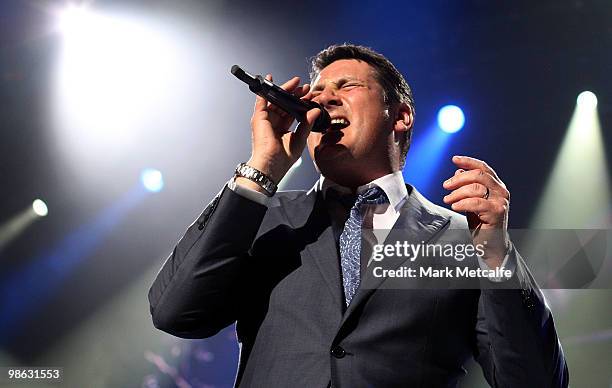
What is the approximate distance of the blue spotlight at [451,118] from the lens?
4043 millimetres

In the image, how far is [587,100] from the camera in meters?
4.12

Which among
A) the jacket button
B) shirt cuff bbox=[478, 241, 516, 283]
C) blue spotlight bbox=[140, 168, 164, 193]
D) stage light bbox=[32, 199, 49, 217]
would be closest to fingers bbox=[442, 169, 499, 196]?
shirt cuff bbox=[478, 241, 516, 283]

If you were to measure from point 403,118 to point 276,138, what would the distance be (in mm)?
532

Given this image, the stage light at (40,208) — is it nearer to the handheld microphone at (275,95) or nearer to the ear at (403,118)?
the ear at (403,118)

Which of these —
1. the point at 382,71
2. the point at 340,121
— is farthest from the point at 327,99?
the point at 382,71

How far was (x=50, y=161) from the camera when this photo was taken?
4.82 meters

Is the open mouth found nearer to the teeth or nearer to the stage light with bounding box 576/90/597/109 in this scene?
the teeth

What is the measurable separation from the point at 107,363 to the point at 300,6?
2.96 m

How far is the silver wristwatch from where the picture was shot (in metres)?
1.34

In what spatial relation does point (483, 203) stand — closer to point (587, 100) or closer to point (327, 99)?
point (327, 99)

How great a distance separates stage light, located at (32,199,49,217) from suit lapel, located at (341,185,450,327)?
4.07 meters

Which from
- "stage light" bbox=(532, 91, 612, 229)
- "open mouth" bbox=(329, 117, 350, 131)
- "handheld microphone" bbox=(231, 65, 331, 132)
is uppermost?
"stage light" bbox=(532, 91, 612, 229)

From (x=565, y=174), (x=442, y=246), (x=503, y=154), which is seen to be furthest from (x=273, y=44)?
(x=442, y=246)

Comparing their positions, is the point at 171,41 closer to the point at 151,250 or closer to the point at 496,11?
the point at 151,250
